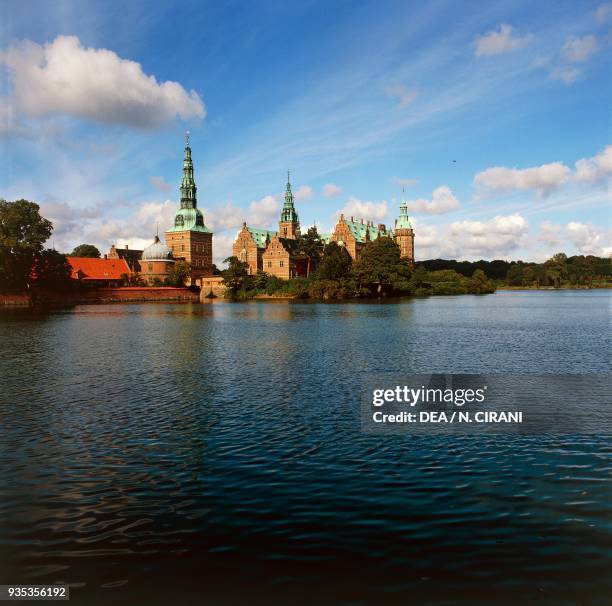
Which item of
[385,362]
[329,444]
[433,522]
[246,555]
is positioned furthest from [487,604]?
[385,362]

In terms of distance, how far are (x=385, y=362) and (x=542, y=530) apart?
54.0ft

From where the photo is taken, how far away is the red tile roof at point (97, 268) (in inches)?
4419

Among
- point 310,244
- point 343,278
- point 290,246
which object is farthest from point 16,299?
point 290,246

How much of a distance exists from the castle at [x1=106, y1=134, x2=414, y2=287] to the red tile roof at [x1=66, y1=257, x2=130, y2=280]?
409 cm

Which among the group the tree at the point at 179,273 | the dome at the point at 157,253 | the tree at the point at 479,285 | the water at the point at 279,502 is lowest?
the water at the point at 279,502

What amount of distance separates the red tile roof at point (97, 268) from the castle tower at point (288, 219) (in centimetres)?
4950

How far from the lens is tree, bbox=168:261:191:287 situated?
385 feet

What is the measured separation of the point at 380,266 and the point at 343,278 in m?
7.27

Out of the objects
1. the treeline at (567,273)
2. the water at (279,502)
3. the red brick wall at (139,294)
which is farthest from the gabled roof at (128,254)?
the water at (279,502)

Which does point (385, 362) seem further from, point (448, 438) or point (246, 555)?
point (246, 555)

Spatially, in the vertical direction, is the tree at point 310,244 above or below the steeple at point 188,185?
below

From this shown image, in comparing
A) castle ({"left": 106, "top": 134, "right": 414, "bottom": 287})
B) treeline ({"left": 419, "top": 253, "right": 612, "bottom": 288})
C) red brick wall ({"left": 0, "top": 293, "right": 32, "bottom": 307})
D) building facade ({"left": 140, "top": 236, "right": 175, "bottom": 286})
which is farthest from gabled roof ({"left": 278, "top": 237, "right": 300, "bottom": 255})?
treeline ({"left": 419, "top": 253, "right": 612, "bottom": 288})

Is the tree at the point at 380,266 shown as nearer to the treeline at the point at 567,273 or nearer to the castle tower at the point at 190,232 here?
the castle tower at the point at 190,232

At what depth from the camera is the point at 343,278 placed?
325 ft
